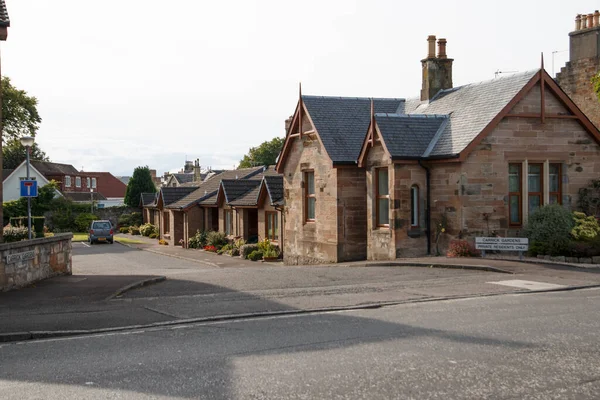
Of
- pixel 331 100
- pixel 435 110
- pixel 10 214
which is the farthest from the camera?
pixel 10 214

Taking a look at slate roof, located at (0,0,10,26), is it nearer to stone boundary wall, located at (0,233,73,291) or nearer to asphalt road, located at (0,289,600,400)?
stone boundary wall, located at (0,233,73,291)

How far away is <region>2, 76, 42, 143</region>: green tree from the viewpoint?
5328 centimetres

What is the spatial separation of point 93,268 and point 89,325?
18420 millimetres

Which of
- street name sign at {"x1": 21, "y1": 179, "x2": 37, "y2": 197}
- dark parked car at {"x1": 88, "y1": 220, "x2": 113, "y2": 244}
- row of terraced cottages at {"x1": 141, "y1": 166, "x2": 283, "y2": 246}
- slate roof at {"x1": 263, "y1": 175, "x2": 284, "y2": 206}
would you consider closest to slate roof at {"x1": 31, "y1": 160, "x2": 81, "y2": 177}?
dark parked car at {"x1": 88, "y1": 220, "x2": 113, "y2": 244}

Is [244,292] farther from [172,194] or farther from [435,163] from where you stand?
[172,194]

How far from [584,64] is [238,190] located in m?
20.5

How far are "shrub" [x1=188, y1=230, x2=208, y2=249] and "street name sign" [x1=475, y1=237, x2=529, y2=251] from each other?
86.8 feet

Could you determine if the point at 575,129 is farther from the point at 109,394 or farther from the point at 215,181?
the point at 215,181

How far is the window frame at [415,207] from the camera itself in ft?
72.2

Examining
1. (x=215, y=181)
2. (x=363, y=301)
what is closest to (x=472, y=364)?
(x=363, y=301)

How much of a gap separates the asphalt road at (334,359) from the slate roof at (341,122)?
1419cm

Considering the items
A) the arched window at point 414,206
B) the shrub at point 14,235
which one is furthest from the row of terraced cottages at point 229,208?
the shrub at point 14,235

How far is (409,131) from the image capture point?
22.7 meters

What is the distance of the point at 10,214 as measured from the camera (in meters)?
49.7
